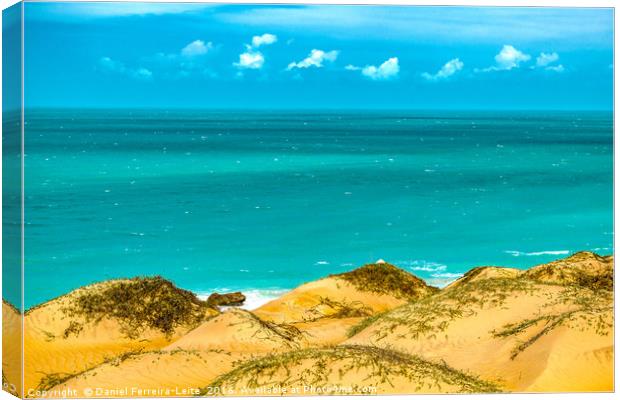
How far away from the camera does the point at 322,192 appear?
901 inches

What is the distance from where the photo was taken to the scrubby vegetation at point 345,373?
20.6 m

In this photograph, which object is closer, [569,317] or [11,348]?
[11,348]

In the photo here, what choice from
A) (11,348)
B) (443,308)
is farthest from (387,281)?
(11,348)

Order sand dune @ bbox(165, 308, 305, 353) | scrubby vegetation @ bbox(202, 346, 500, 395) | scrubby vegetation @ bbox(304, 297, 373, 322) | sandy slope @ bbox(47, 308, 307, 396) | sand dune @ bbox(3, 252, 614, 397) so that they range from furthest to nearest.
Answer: scrubby vegetation @ bbox(304, 297, 373, 322), sand dune @ bbox(165, 308, 305, 353), sandy slope @ bbox(47, 308, 307, 396), sand dune @ bbox(3, 252, 614, 397), scrubby vegetation @ bbox(202, 346, 500, 395)

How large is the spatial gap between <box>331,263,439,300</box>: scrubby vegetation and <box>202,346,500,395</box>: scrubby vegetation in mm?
2245

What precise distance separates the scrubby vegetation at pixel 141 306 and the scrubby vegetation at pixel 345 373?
2.16 m

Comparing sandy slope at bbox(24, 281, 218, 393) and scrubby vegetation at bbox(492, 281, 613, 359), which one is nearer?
sandy slope at bbox(24, 281, 218, 393)

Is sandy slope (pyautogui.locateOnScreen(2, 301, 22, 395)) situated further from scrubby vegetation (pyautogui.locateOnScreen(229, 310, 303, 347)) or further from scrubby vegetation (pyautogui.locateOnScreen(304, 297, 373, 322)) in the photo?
scrubby vegetation (pyautogui.locateOnScreen(304, 297, 373, 322))

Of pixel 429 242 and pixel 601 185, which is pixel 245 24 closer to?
pixel 429 242

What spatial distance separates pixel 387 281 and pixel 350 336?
103cm

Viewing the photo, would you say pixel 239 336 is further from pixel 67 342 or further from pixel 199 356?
pixel 67 342

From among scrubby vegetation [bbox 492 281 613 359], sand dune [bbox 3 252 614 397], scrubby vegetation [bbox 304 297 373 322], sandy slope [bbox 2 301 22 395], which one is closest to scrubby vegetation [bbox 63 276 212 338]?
sand dune [bbox 3 252 614 397]

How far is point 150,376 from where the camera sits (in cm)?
2102

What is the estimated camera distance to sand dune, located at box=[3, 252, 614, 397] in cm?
2083
